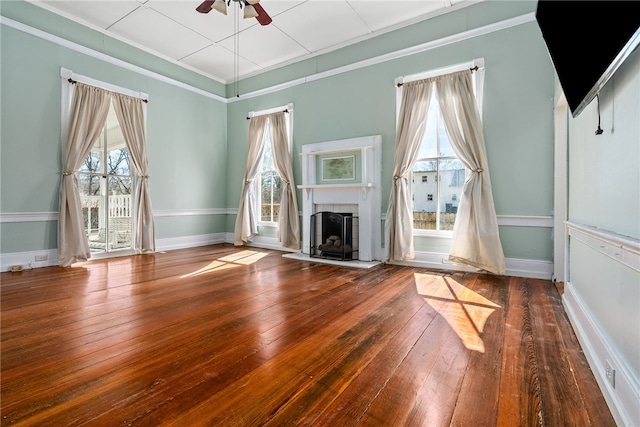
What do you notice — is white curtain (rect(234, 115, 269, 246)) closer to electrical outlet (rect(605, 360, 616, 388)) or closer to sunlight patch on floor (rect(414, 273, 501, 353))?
sunlight patch on floor (rect(414, 273, 501, 353))

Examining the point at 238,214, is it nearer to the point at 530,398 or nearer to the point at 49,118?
the point at 49,118

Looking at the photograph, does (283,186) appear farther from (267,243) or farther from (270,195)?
(267,243)

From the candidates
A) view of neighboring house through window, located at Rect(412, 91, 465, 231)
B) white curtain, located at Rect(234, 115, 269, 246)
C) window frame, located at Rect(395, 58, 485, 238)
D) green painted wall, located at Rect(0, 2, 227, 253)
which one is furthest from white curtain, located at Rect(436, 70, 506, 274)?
green painted wall, located at Rect(0, 2, 227, 253)

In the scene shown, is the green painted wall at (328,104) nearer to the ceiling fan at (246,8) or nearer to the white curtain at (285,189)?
the white curtain at (285,189)

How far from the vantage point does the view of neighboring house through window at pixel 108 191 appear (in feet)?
15.0

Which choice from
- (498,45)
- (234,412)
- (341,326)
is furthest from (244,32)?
(234,412)

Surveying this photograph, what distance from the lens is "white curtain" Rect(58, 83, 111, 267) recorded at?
13.5 feet

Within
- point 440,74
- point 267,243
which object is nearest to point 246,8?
point 440,74

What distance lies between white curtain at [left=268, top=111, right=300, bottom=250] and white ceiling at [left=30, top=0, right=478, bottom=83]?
1.26m

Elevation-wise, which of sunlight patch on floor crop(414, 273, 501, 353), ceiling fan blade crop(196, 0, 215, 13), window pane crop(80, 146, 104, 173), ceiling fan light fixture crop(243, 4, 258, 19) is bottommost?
sunlight patch on floor crop(414, 273, 501, 353)

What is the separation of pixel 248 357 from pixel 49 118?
4641 millimetres

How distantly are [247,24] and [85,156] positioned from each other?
10.2 ft

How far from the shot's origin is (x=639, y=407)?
1062 mm

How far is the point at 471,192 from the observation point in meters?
3.74
